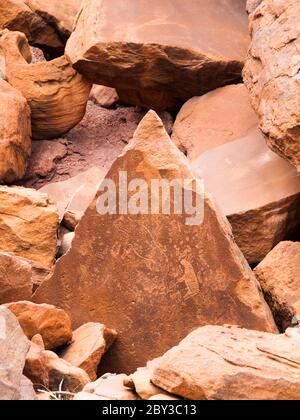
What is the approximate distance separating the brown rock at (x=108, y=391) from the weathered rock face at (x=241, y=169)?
1586 millimetres

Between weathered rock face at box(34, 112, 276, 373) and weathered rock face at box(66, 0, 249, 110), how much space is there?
1530 mm

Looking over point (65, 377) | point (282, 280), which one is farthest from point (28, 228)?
point (65, 377)

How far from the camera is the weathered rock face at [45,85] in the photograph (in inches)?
218

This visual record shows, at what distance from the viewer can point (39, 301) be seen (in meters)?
3.85

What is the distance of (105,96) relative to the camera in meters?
6.25

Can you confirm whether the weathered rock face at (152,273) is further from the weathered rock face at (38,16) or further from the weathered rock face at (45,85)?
the weathered rock face at (38,16)

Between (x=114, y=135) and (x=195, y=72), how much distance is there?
0.82 meters

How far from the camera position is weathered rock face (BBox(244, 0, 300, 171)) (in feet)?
13.0

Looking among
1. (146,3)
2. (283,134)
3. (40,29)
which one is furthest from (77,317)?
(40,29)

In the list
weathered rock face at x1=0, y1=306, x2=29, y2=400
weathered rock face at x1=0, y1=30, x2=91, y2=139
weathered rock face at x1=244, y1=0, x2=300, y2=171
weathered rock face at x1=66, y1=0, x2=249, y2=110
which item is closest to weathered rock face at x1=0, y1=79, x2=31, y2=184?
weathered rock face at x1=0, y1=30, x2=91, y2=139

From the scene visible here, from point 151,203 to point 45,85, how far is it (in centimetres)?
205

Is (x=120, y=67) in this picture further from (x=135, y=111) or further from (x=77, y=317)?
(x=77, y=317)

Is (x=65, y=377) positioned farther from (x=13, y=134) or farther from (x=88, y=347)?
(x=13, y=134)

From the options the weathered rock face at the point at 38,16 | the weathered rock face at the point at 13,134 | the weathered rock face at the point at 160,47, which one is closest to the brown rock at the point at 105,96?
the weathered rock face at the point at 38,16
